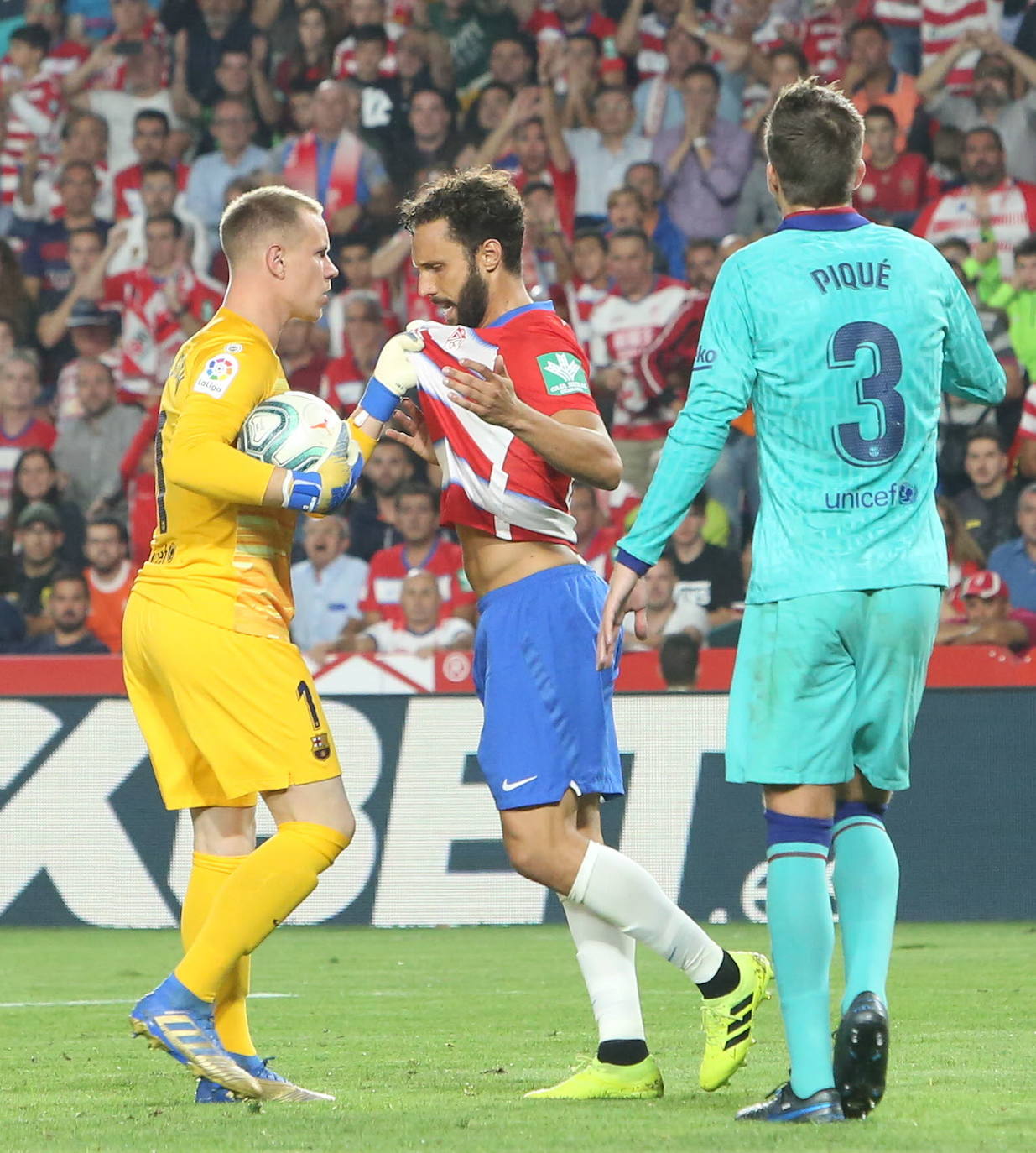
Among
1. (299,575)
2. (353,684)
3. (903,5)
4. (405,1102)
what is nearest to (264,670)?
(405,1102)

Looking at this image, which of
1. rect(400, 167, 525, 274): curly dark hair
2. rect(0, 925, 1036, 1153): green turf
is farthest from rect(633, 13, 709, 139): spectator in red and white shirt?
rect(400, 167, 525, 274): curly dark hair

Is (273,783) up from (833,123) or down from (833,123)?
down

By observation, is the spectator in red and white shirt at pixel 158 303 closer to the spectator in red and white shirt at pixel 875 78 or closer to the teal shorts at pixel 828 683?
the spectator in red and white shirt at pixel 875 78

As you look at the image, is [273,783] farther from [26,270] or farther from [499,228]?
[26,270]

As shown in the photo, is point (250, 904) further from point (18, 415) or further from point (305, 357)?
point (18, 415)

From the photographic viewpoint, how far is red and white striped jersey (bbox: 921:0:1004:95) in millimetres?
12359

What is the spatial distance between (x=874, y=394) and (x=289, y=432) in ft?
4.51

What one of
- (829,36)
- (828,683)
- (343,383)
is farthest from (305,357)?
(828,683)

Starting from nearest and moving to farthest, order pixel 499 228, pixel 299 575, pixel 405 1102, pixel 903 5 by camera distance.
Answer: pixel 405 1102 → pixel 499 228 → pixel 299 575 → pixel 903 5

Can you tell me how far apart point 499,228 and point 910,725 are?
1.59 meters

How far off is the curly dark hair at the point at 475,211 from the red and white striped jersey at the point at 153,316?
29.2 ft

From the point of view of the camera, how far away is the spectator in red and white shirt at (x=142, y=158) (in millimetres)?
13828

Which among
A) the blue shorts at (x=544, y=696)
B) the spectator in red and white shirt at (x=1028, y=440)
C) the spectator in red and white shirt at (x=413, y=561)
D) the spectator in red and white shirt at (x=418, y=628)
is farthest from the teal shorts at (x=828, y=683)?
the spectator in red and white shirt at (x=413, y=561)

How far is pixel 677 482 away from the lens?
3.76 meters
